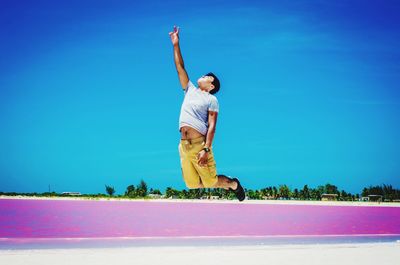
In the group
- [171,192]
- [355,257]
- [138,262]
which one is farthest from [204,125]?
[171,192]

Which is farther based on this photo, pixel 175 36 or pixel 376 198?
pixel 376 198

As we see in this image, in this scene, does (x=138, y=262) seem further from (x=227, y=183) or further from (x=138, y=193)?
(x=138, y=193)

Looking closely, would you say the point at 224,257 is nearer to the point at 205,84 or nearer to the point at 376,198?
the point at 205,84

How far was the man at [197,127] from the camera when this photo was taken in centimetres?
552

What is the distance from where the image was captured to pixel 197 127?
5594mm

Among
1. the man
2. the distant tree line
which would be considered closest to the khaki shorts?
the man

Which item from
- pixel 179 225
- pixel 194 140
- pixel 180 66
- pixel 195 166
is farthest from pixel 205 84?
pixel 179 225

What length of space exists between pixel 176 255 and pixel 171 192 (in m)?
126

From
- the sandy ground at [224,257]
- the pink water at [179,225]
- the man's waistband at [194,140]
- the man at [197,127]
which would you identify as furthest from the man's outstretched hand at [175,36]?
the pink water at [179,225]

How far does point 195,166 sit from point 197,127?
0.46 m

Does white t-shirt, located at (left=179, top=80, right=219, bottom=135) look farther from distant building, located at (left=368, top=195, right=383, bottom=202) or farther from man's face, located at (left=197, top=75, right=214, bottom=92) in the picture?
distant building, located at (left=368, top=195, right=383, bottom=202)

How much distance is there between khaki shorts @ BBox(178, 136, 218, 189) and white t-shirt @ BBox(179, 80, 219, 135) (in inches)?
6.8

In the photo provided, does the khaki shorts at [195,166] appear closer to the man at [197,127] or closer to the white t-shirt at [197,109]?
the man at [197,127]

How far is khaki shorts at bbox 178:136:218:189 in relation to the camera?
5656mm
